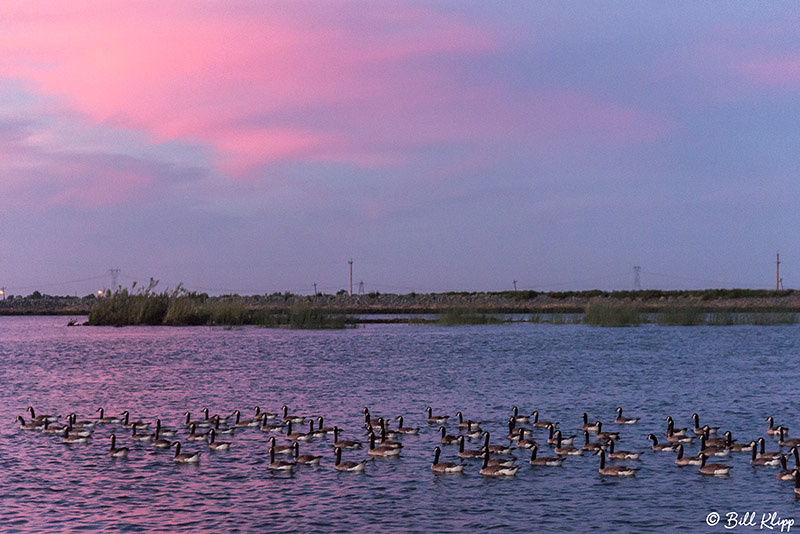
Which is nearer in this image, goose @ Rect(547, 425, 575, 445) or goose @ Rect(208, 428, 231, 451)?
goose @ Rect(547, 425, 575, 445)

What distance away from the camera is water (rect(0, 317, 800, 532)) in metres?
17.3

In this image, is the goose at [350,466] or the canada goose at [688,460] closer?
the goose at [350,466]

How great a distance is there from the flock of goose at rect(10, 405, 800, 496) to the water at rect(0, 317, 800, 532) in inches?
12.5

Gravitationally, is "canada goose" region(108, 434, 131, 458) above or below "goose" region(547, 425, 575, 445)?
below

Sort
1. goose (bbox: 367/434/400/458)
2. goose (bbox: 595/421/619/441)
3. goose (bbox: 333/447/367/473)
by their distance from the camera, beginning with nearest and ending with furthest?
goose (bbox: 333/447/367/473)
goose (bbox: 367/434/400/458)
goose (bbox: 595/421/619/441)

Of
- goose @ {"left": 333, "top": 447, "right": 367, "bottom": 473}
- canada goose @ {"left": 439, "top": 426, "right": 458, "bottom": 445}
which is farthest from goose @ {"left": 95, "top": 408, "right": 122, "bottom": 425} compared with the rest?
canada goose @ {"left": 439, "top": 426, "right": 458, "bottom": 445}

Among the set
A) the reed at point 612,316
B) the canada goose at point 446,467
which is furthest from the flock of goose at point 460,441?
the reed at point 612,316

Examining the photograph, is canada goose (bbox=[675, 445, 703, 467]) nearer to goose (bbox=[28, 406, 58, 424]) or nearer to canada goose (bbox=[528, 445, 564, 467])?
canada goose (bbox=[528, 445, 564, 467])

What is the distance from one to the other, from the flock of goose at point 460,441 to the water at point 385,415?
0.32 m

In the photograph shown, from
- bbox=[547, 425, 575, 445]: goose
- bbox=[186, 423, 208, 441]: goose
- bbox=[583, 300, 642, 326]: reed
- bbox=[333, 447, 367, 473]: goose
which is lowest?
bbox=[333, 447, 367, 473]: goose

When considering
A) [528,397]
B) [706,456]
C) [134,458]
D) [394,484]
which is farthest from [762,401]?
[134,458]

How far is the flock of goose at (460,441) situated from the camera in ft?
69.9

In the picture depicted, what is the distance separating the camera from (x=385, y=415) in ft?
101

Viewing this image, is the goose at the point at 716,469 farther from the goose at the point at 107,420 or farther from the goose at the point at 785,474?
the goose at the point at 107,420
